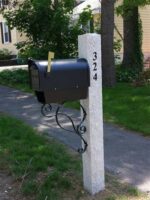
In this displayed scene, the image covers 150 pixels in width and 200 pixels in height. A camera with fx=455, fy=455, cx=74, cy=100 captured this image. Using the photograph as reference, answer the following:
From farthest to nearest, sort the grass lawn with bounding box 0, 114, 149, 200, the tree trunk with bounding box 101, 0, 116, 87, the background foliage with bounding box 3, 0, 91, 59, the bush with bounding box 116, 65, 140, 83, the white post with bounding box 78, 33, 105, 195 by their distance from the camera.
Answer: the background foliage with bounding box 3, 0, 91, 59 < the bush with bounding box 116, 65, 140, 83 < the tree trunk with bounding box 101, 0, 116, 87 < the grass lawn with bounding box 0, 114, 149, 200 < the white post with bounding box 78, 33, 105, 195

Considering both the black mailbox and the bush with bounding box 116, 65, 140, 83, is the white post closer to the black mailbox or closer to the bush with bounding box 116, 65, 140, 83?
the black mailbox

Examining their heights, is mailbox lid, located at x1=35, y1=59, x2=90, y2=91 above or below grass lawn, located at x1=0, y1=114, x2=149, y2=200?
above

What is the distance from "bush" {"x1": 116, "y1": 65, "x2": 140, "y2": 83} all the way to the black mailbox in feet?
31.7

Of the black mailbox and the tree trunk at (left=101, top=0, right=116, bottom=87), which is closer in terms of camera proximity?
the black mailbox

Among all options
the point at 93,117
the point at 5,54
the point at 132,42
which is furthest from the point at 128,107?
the point at 5,54

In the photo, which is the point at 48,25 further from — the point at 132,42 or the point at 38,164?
the point at 38,164

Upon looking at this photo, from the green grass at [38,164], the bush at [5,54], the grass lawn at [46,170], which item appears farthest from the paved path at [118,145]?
the bush at [5,54]

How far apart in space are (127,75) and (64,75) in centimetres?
1096

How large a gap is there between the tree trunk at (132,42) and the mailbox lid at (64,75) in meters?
12.6

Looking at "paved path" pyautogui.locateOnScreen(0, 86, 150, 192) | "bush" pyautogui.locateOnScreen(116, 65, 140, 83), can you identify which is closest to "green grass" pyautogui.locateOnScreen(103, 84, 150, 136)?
"paved path" pyautogui.locateOnScreen(0, 86, 150, 192)

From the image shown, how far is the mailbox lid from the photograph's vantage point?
156 inches

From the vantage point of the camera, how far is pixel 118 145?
20.8ft

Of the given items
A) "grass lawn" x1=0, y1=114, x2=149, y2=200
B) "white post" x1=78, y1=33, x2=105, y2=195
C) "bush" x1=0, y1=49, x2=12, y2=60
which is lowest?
"bush" x1=0, y1=49, x2=12, y2=60

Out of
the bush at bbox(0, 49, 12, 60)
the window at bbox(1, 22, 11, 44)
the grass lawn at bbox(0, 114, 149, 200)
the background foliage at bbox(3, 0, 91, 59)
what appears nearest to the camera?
the grass lawn at bbox(0, 114, 149, 200)
